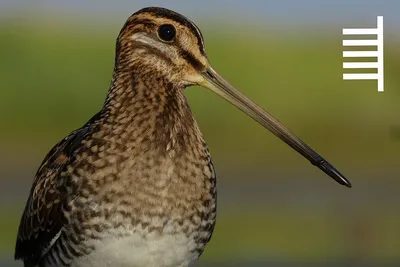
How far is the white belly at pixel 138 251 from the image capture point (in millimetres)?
5879

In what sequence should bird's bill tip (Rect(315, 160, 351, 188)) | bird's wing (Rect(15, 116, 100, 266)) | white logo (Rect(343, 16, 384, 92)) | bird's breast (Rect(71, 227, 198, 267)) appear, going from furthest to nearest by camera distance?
white logo (Rect(343, 16, 384, 92)) → bird's bill tip (Rect(315, 160, 351, 188)) → bird's wing (Rect(15, 116, 100, 266)) → bird's breast (Rect(71, 227, 198, 267))

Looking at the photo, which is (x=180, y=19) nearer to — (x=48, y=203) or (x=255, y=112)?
(x=255, y=112)

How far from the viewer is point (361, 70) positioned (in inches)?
582

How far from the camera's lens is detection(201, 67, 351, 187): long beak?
20.2ft

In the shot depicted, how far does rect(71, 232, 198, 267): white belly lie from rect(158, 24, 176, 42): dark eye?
2.30ft

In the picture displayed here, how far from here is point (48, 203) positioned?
20.2 ft

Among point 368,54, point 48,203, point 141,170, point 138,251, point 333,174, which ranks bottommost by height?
point 138,251

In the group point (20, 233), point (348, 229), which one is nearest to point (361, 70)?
point (348, 229)

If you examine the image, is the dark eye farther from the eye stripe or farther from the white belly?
the white belly

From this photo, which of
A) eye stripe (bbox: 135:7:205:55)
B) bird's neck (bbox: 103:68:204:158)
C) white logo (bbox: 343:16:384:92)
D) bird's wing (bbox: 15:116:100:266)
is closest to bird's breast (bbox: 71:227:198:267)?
bird's wing (bbox: 15:116:100:266)

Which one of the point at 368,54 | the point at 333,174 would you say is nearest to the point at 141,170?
the point at 333,174

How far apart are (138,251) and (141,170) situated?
29cm

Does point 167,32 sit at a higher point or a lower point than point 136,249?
higher

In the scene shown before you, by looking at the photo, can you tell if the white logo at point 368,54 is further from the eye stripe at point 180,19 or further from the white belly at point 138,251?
the white belly at point 138,251
